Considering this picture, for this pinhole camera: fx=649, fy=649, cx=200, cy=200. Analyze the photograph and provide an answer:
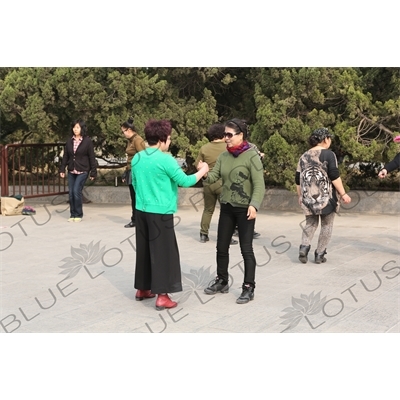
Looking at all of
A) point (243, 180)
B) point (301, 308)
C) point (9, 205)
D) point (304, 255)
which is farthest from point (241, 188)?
point (9, 205)

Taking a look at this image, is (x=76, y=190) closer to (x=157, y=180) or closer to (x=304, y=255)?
(x=304, y=255)

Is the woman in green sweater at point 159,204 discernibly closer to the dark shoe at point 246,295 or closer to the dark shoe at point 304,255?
the dark shoe at point 246,295

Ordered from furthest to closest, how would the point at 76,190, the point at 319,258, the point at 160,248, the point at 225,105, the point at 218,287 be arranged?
the point at 225,105
the point at 76,190
the point at 319,258
the point at 218,287
the point at 160,248

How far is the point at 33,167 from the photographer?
1377 centimetres

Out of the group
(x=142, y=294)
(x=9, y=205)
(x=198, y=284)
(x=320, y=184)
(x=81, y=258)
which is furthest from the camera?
(x=9, y=205)

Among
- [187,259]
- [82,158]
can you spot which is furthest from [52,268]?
[82,158]

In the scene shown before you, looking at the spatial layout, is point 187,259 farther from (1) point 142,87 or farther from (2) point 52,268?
(1) point 142,87

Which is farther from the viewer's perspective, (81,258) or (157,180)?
(81,258)

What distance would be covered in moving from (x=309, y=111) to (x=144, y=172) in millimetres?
6773

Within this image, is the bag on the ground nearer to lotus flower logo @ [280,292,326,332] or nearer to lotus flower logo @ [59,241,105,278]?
lotus flower logo @ [59,241,105,278]

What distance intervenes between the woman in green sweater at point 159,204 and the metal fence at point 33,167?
7.20m

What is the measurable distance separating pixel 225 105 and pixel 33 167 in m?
4.28

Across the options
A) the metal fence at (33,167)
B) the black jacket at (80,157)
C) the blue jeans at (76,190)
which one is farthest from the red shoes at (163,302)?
the metal fence at (33,167)

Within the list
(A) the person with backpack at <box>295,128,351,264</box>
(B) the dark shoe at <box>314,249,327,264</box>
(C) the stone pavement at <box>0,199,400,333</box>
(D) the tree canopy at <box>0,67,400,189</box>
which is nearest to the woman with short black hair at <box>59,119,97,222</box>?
(C) the stone pavement at <box>0,199,400,333</box>
